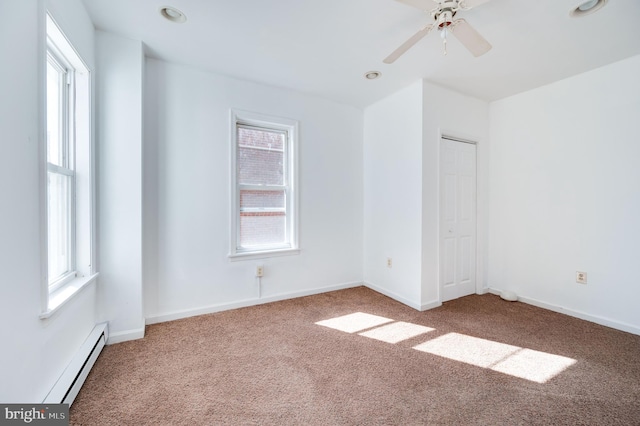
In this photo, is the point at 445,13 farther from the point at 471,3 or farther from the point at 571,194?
the point at 571,194

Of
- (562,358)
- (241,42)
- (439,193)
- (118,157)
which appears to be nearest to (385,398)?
(562,358)

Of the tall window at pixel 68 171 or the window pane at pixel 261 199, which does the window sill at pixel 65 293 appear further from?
the window pane at pixel 261 199

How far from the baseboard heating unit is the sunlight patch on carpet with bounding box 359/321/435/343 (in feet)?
6.75

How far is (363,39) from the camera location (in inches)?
88.4

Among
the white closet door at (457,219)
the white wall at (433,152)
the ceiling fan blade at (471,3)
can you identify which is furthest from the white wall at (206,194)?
the ceiling fan blade at (471,3)

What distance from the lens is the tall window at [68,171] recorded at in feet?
5.89

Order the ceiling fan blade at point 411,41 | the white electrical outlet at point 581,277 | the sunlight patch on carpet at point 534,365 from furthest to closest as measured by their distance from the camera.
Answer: the white electrical outlet at point 581,277 → the sunlight patch on carpet at point 534,365 → the ceiling fan blade at point 411,41

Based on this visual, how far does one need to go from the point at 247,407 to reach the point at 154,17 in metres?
2.82

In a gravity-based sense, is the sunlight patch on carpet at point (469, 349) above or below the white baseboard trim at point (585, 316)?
below

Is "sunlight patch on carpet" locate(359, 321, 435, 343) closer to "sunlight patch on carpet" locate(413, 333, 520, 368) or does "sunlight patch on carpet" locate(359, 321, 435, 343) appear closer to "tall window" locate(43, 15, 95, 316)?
"sunlight patch on carpet" locate(413, 333, 520, 368)

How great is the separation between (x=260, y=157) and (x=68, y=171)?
1.76m

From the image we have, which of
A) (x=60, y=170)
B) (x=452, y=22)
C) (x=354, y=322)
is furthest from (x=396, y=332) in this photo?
(x=60, y=170)

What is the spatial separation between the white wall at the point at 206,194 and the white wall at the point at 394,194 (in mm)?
629

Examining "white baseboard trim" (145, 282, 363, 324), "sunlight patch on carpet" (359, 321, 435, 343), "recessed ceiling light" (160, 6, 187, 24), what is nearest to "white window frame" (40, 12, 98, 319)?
"recessed ceiling light" (160, 6, 187, 24)
